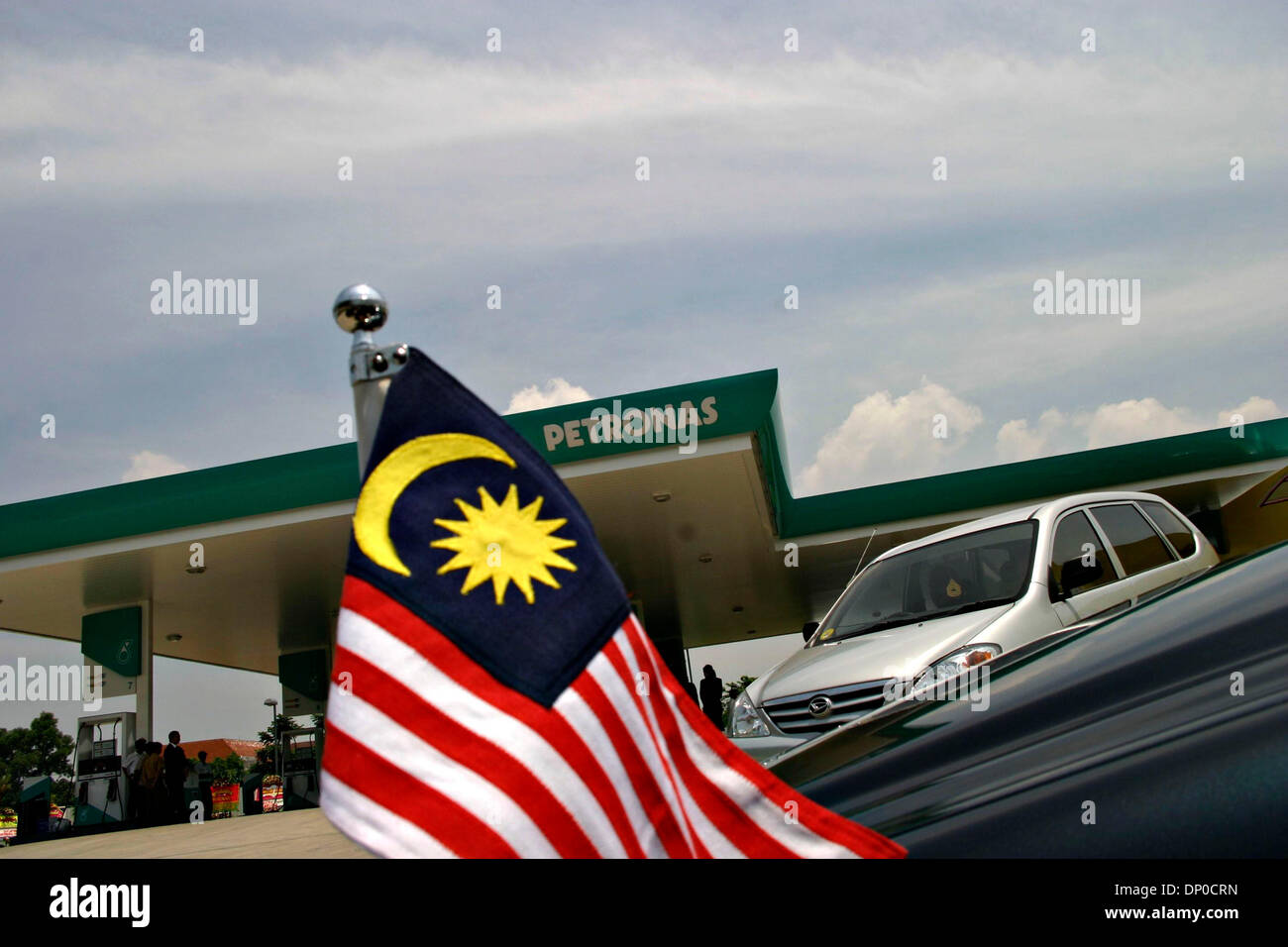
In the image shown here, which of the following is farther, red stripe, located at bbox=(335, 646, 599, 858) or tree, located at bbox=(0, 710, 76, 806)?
tree, located at bbox=(0, 710, 76, 806)

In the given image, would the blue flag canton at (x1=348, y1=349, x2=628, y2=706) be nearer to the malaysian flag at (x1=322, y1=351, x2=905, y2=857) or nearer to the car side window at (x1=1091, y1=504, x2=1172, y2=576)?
the malaysian flag at (x1=322, y1=351, x2=905, y2=857)

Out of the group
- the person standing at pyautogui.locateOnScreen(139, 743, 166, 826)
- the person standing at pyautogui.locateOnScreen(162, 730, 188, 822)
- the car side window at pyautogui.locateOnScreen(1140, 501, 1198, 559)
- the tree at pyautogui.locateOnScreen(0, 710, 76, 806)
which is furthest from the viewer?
the tree at pyautogui.locateOnScreen(0, 710, 76, 806)

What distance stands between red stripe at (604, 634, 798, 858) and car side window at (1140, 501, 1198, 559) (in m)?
6.69

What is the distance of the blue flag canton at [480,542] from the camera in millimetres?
1115

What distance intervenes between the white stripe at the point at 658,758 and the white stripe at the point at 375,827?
0.25 m

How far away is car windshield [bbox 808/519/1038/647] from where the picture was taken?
20.3 ft

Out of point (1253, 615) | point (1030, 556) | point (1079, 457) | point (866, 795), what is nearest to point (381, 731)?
point (866, 795)

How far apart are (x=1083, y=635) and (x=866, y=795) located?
69 cm

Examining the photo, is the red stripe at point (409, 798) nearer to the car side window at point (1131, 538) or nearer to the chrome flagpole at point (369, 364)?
the chrome flagpole at point (369, 364)

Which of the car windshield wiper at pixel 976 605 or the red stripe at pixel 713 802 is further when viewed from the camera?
the car windshield wiper at pixel 976 605

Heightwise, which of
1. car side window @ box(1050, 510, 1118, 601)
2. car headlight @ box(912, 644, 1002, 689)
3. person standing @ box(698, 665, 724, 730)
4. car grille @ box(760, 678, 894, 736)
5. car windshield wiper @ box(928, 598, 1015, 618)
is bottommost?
person standing @ box(698, 665, 724, 730)

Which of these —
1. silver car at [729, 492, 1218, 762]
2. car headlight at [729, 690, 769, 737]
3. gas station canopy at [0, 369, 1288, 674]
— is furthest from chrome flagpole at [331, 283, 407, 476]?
gas station canopy at [0, 369, 1288, 674]

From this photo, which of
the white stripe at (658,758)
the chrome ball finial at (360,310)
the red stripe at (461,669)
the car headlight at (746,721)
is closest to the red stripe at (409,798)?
the red stripe at (461,669)

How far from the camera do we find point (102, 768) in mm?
16844
